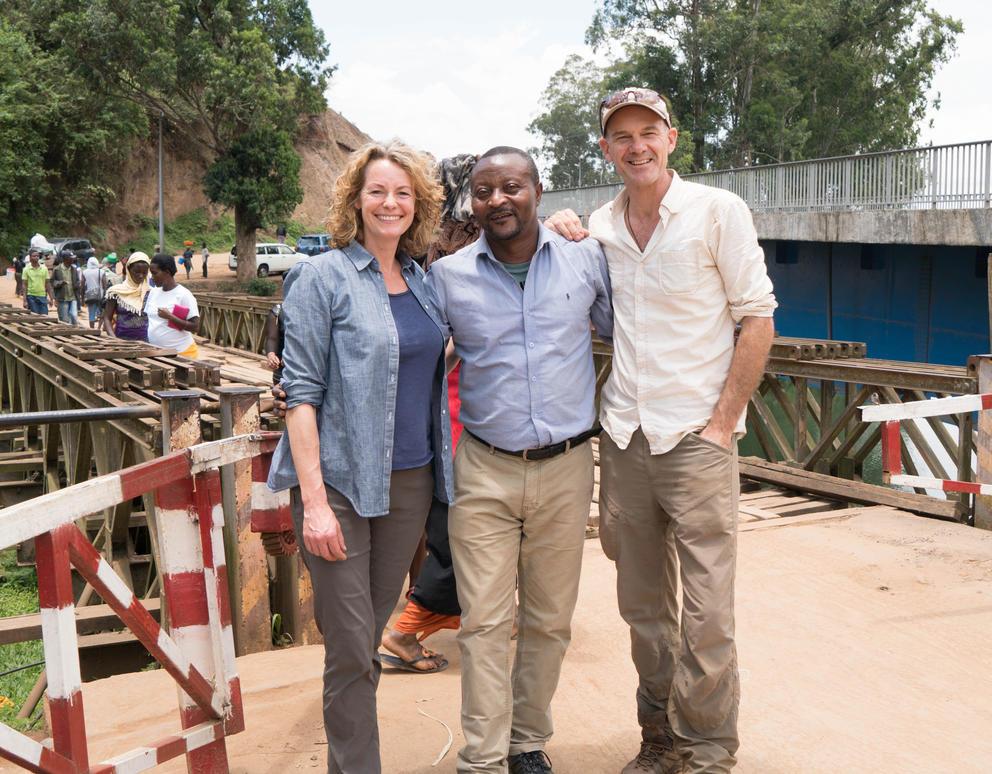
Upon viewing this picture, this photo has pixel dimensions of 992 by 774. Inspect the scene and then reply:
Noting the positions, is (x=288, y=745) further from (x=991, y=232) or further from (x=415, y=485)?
(x=991, y=232)

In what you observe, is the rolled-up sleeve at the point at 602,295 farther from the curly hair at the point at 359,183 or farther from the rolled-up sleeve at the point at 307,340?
the rolled-up sleeve at the point at 307,340

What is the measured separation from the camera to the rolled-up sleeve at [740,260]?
298cm

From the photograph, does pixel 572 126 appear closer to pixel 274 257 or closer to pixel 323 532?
pixel 274 257

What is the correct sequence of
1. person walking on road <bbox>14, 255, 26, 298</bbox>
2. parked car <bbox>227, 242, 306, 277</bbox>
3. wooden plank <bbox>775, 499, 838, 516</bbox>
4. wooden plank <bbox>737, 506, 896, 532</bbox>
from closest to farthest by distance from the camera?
wooden plank <bbox>737, 506, 896, 532</bbox>, wooden plank <bbox>775, 499, 838, 516</bbox>, person walking on road <bbox>14, 255, 26, 298</bbox>, parked car <bbox>227, 242, 306, 277</bbox>

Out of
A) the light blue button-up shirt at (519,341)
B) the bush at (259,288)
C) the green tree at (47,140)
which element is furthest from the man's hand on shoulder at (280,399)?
the green tree at (47,140)

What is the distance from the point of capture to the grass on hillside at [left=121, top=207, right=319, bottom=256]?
158 feet

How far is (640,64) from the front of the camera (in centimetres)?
4019

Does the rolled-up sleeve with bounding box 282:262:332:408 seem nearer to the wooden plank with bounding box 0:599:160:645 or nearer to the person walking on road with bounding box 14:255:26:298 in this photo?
the wooden plank with bounding box 0:599:160:645

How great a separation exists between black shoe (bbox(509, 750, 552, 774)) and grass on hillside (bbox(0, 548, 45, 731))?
123 inches

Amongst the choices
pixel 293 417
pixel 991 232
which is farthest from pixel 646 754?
pixel 991 232

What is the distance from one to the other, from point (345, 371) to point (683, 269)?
102cm

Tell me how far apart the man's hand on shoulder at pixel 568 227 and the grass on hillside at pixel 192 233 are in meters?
47.2

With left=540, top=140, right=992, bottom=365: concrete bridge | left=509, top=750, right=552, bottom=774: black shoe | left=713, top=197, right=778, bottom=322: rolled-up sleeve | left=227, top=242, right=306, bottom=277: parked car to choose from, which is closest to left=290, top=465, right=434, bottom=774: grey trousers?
left=509, top=750, right=552, bottom=774: black shoe

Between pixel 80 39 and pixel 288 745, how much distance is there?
31300 mm
